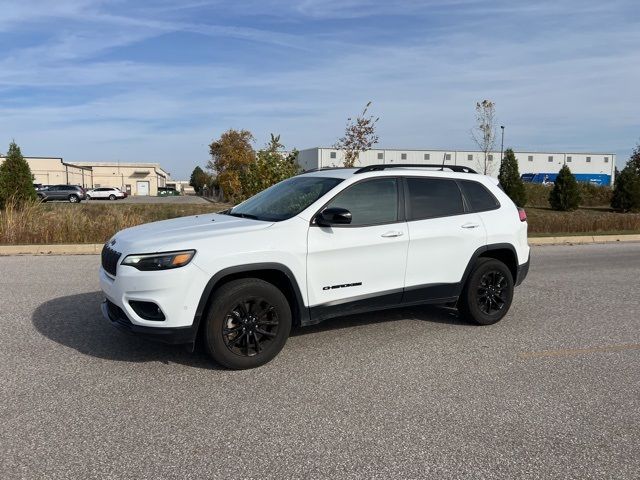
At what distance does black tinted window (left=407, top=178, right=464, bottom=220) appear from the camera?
578 centimetres

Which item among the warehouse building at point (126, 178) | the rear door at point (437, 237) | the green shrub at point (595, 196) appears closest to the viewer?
the rear door at point (437, 237)

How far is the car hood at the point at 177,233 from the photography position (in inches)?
179

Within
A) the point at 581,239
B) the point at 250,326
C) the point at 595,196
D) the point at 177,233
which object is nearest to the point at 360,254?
the point at 250,326

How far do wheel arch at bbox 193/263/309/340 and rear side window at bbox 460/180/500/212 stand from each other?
246 centimetres

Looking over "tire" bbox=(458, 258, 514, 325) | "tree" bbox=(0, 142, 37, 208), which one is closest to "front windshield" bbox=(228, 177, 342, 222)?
"tire" bbox=(458, 258, 514, 325)

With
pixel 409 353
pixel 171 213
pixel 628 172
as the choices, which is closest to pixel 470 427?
pixel 409 353

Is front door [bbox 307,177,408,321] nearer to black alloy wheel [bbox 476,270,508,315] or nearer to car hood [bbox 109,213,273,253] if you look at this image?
car hood [bbox 109,213,273,253]

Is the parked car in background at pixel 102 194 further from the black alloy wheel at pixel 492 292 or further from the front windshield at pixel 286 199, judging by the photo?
the black alloy wheel at pixel 492 292

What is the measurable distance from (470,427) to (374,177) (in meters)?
2.70

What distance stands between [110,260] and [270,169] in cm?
1145

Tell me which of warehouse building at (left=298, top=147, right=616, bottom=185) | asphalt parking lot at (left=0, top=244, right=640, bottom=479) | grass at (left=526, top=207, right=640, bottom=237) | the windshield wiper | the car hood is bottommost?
asphalt parking lot at (left=0, top=244, right=640, bottom=479)

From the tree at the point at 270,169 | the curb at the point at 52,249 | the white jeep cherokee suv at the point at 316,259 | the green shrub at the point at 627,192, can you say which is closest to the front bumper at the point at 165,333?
the white jeep cherokee suv at the point at 316,259

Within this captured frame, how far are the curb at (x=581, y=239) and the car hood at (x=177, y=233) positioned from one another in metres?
11.8

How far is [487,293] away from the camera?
630cm
